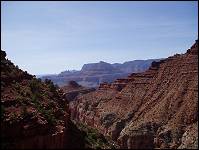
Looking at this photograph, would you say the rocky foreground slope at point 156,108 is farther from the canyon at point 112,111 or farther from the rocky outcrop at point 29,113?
the rocky outcrop at point 29,113

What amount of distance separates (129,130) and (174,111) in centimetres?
681

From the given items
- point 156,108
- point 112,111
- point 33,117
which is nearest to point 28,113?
point 33,117

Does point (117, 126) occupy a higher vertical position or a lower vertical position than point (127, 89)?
lower

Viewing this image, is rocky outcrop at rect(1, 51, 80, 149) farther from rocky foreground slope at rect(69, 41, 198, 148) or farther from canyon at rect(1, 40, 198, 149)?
rocky foreground slope at rect(69, 41, 198, 148)

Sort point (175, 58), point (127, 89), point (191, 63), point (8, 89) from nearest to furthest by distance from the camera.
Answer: point (8, 89) → point (191, 63) → point (175, 58) → point (127, 89)

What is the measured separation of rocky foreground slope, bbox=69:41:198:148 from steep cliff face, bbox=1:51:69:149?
1549cm

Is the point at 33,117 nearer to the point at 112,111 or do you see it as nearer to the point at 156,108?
the point at 156,108

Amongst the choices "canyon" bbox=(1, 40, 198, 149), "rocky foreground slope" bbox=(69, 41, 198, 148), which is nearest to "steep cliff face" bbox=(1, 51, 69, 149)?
"canyon" bbox=(1, 40, 198, 149)

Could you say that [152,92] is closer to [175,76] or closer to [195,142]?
[175,76]

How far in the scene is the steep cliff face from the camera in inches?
1409

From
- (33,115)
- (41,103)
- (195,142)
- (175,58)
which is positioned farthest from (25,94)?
(175,58)

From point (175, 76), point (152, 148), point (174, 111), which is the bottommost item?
point (152, 148)

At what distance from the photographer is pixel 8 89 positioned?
41406 mm

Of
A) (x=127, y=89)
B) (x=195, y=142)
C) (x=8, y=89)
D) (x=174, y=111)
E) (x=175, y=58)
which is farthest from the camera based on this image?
(x=127, y=89)
